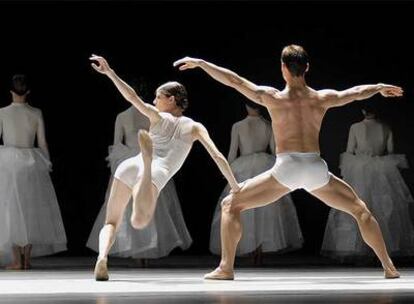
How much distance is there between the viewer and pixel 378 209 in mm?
9680

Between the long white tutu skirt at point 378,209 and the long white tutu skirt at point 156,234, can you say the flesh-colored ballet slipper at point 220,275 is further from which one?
the long white tutu skirt at point 378,209

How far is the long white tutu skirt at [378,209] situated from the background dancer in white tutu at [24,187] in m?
2.31

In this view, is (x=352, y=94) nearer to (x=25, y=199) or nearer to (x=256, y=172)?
(x=256, y=172)

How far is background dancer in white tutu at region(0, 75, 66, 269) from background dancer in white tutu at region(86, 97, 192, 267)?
1.39 ft

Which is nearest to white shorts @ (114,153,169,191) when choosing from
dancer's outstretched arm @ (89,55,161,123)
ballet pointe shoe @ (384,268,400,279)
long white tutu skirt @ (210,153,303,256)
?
dancer's outstretched arm @ (89,55,161,123)

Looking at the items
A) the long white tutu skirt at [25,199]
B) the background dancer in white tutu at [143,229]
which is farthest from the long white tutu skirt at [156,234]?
the long white tutu skirt at [25,199]

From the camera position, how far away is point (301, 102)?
694 centimetres

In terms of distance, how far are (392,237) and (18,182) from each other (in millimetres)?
3145

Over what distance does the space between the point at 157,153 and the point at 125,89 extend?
44 cm

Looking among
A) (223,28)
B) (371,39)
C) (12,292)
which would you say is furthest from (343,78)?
(12,292)

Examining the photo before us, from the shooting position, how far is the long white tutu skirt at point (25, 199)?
885cm

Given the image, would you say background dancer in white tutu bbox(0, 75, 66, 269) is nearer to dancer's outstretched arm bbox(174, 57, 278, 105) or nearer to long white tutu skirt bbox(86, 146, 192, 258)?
long white tutu skirt bbox(86, 146, 192, 258)

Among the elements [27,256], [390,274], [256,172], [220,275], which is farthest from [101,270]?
[256,172]

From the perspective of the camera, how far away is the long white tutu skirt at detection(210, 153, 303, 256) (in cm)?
950
